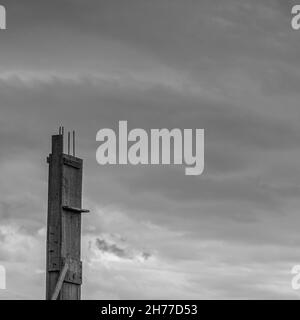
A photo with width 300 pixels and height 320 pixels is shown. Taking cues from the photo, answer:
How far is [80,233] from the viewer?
55.1 ft

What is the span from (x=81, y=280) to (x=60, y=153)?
2.28 m

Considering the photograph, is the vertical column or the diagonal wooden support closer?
the diagonal wooden support

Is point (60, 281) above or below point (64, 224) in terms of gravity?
below

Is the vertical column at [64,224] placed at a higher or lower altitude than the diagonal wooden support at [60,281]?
higher

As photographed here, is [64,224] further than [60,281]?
Yes

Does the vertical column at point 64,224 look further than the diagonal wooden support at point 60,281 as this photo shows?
Yes

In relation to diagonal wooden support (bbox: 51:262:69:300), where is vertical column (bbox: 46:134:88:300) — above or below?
above
